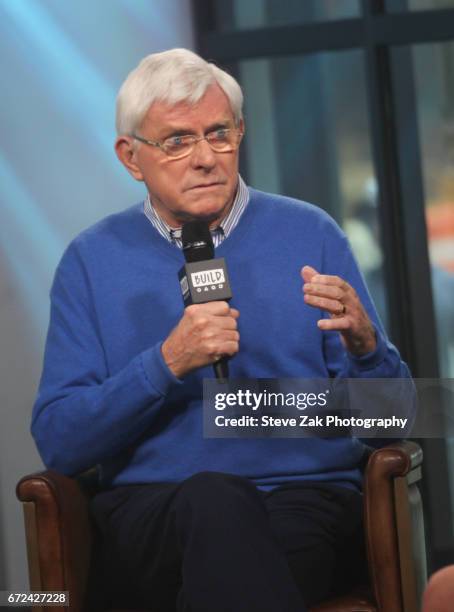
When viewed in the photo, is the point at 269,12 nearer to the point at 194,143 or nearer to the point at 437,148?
the point at 437,148

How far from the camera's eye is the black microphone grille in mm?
2188

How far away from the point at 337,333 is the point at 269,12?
201 centimetres

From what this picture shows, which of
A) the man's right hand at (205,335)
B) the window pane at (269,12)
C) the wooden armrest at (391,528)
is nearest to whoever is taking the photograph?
the man's right hand at (205,335)

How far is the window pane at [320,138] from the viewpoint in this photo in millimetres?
4117

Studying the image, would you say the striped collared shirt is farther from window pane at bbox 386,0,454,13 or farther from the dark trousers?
window pane at bbox 386,0,454,13

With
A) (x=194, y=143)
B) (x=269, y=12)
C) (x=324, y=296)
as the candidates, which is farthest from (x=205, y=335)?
(x=269, y=12)

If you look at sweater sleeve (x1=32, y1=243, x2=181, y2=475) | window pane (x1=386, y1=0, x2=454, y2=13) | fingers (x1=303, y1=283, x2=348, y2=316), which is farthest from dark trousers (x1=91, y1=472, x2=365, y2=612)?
window pane (x1=386, y1=0, x2=454, y2=13)

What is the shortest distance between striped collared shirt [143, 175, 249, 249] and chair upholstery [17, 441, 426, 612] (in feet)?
1.85

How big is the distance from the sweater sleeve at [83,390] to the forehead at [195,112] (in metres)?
0.36

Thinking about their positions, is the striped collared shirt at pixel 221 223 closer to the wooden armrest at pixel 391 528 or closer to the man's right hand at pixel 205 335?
the man's right hand at pixel 205 335

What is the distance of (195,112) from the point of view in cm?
240

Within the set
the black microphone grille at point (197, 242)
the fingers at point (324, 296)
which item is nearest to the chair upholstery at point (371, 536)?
the fingers at point (324, 296)

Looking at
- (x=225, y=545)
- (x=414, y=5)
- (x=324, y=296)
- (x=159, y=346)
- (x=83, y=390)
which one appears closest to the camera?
(x=225, y=545)

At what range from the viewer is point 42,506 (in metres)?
2.33
